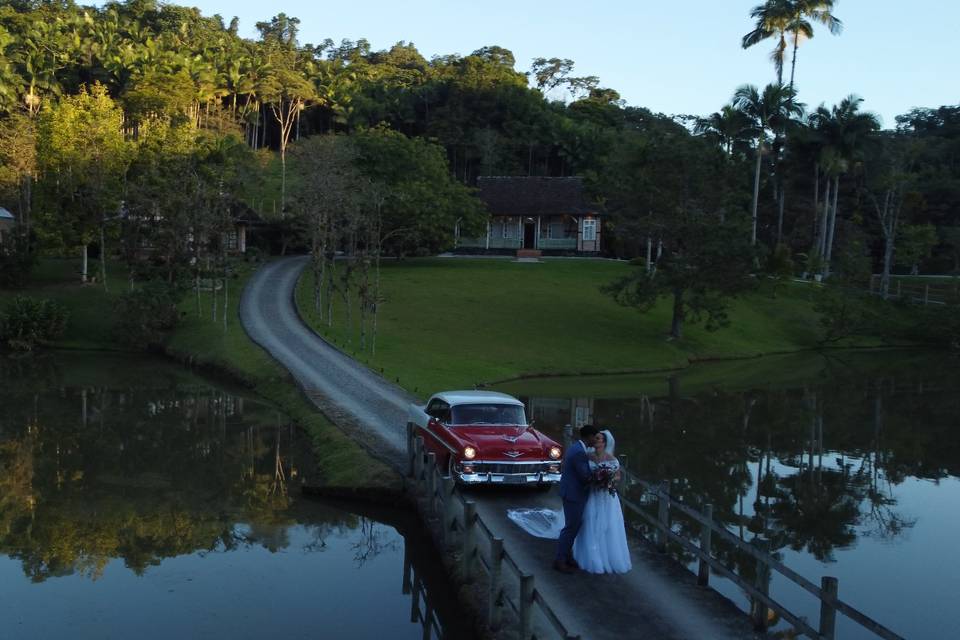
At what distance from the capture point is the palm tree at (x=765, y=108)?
217ft

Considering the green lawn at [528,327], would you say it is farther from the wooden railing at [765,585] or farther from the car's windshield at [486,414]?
the wooden railing at [765,585]

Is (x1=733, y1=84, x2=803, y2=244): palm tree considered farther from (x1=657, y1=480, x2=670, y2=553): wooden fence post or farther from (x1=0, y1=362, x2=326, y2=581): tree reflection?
(x1=657, y1=480, x2=670, y2=553): wooden fence post

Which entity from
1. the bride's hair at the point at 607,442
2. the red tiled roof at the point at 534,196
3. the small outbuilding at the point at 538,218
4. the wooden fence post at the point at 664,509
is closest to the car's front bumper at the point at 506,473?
the wooden fence post at the point at 664,509

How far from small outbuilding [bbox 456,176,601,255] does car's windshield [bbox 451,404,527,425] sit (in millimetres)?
58337

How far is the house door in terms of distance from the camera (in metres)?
80.5

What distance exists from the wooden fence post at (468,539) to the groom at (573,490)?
53.4 inches

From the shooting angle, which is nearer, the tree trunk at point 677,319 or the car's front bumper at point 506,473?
the car's front bumper at point 506,473

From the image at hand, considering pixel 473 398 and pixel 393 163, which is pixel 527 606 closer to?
pixel 473 398

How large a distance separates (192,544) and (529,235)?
66326 millimetres

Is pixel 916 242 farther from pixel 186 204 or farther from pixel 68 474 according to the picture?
pixel 68 474

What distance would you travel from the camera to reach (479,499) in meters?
17.5

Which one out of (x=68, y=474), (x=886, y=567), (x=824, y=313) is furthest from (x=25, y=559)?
(x=824, y=313)

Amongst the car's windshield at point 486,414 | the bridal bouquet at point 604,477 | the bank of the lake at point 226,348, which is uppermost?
the bridal bouquet at point 604,477

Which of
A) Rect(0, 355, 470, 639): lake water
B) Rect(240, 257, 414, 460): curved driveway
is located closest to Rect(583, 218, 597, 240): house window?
Rect(240, 257, 414, 460): curved driveway
